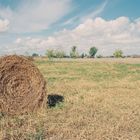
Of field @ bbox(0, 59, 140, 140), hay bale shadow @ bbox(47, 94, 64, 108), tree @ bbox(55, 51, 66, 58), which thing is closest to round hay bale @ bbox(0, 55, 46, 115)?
field @ bbox(0, 59, 140, 140)

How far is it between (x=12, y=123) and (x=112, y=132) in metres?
2.77

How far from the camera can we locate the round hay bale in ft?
37.6

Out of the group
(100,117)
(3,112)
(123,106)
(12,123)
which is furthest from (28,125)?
(123,106)

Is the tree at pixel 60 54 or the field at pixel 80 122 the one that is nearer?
the field at pixel 80 122

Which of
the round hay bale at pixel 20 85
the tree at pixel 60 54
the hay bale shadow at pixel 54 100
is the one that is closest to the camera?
the round hay bale at pixel 20 85

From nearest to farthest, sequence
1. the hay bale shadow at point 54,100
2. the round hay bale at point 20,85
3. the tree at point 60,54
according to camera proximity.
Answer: the round hay bale at point 20,85 < the hay bale shadow at point 54,100 < the tree at point 60,54

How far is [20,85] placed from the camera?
11859mm

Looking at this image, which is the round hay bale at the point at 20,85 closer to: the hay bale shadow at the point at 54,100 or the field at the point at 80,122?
the field at the point at 80,122

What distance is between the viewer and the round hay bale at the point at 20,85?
37.6ft

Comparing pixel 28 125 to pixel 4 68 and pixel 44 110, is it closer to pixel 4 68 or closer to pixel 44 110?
pixel 44 110

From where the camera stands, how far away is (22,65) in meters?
11.9

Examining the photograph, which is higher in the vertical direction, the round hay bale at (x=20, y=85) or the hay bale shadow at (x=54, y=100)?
the round hay bale at (x=20, y=85)

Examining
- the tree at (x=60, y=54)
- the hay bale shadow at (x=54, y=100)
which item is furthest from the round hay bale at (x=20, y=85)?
the tree at (x=60, y=54)

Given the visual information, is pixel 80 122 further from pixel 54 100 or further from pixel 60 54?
pixel 60 54
